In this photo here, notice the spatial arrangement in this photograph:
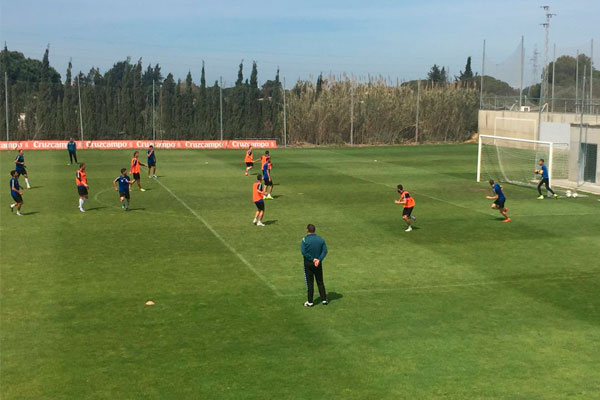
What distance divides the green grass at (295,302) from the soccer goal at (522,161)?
7.58 metres

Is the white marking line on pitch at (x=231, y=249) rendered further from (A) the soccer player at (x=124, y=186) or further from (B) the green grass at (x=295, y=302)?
(A) the soccer player at (x=124, y=186)

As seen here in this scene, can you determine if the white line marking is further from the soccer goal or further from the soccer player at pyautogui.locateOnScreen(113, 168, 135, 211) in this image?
the soccer goal

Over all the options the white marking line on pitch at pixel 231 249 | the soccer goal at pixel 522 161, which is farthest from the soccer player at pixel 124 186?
the soccer goal at pixel 522 161

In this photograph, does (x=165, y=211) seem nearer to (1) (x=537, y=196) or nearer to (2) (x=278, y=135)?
(1) (x=537, y=196)

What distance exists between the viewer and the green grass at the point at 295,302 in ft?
38.8

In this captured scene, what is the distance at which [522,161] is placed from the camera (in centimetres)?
4500

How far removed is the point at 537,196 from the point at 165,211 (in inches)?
675

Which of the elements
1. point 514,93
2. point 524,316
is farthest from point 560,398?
point 514,93

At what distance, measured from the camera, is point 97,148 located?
199 feet

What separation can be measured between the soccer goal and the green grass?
758 centimetres

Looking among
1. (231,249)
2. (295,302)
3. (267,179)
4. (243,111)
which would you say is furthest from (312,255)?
Result: (243,111)

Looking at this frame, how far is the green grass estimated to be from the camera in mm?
11828

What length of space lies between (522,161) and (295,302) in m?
32.4

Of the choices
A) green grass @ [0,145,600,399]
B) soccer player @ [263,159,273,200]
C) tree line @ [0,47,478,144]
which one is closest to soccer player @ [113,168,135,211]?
green grass @ [0,145,600,399]
